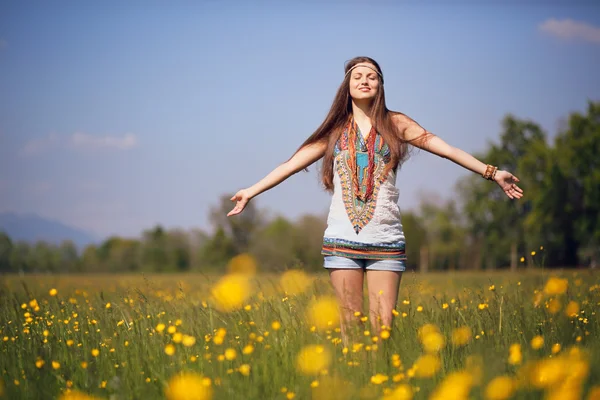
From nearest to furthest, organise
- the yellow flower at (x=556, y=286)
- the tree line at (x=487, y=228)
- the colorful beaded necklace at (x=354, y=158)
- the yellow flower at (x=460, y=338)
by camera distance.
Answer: the yellow flower at (x=460, y=338) < the colorful beaded necklace at (x=354, y=158) < the yellow flower at (x=556, y=286) < the tree line at (x=487, y=228)

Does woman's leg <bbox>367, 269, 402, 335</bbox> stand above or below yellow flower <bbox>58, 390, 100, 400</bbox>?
above

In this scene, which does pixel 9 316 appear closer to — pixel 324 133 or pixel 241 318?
pixel 241 318

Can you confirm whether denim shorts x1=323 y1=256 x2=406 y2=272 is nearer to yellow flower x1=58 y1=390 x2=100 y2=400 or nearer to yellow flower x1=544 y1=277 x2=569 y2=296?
yellow flower x1=544 y1=277 x2=569 y2=296

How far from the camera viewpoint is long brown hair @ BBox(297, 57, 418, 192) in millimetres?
4645

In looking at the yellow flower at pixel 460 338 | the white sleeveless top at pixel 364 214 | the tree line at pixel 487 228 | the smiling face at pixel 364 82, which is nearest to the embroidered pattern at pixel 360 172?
the white sleeveless top at pixel 364 214

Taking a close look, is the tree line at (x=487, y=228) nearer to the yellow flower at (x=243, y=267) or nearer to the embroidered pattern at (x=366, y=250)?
the yellow flower at (x=243, y=267)

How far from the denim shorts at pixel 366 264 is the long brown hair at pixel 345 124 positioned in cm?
57

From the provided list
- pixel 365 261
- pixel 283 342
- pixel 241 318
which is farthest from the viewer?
pixel 241 318

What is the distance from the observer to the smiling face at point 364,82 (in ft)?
15.6

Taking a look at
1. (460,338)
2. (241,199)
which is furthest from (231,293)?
(460,338)

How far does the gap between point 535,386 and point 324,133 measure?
2.52 meters

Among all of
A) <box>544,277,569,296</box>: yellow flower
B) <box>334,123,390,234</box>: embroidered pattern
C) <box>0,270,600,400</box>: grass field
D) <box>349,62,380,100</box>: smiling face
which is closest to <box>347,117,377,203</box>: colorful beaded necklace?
<box>334,123,390,234</box>: embroidered pattern

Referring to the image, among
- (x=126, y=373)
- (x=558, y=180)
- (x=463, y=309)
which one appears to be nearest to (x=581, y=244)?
(x=558, y=180)

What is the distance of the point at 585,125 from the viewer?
126ft
